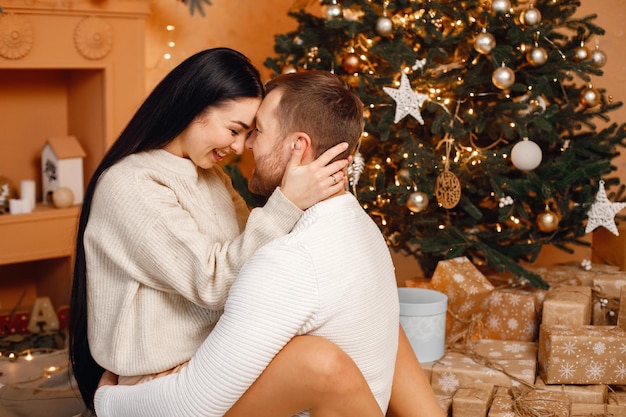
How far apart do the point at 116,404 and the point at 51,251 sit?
1903mm

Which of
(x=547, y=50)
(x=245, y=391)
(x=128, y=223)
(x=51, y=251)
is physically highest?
(x=547, y=50)

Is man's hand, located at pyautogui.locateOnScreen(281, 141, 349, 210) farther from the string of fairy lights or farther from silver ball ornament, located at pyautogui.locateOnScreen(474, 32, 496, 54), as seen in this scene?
silver ball ornament, located at pyautogui.locateOnScreen(474, 32, 496, 54)

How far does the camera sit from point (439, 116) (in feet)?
9.14

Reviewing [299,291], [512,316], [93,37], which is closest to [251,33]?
[93,37]

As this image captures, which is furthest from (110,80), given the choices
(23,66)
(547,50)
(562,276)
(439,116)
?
(562,276)

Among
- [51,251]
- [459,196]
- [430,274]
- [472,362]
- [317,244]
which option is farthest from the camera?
[51,251]

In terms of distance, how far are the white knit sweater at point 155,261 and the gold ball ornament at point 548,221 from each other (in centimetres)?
137

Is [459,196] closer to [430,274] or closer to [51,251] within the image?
[430,274]

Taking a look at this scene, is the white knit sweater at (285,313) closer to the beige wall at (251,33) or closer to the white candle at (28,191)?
the white candle at (28,191)

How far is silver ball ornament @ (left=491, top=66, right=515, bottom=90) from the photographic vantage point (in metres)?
2.69

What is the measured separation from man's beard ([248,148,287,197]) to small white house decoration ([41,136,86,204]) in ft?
6.44

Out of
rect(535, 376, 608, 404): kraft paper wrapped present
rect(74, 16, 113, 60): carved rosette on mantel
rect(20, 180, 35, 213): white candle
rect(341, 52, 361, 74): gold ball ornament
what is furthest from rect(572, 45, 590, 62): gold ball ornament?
rect(20, 180, 35, 213): white candle

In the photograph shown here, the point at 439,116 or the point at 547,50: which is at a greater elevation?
the point at 547,50

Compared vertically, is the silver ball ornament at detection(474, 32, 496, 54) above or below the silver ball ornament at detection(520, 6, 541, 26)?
below
